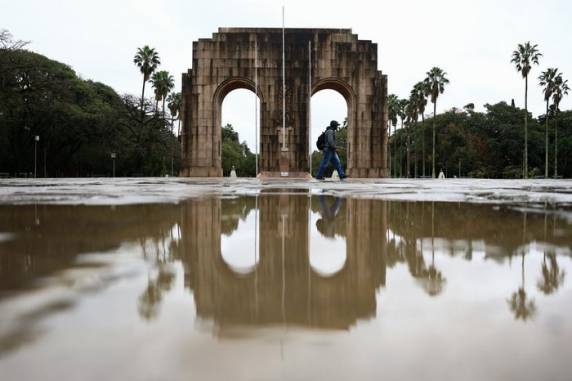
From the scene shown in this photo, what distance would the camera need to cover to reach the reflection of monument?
147 cm

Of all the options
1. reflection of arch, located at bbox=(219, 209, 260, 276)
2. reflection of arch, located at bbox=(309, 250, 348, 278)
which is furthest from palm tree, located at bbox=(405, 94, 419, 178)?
reflection of arch, located at bbox=(309, 250, 348, 278)

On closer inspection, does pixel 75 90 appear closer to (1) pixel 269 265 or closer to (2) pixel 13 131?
(2) pixel 13 131

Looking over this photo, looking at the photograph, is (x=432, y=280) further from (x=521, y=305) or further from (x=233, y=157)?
(x=233, y=157)

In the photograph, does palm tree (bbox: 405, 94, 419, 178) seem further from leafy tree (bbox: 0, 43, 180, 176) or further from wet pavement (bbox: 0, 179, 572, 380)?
wet pavement (bbox: 0, 179, 572, 380)

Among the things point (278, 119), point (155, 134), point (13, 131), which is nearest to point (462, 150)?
point (155, 134)

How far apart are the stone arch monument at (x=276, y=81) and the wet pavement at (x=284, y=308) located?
24.4 meters

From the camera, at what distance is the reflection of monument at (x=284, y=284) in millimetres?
1472

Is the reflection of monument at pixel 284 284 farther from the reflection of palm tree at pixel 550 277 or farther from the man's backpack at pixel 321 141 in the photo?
the man's backpack at pixel 321 141

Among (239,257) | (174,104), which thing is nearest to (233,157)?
(174,104)

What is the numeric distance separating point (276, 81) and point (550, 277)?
86.4 ft

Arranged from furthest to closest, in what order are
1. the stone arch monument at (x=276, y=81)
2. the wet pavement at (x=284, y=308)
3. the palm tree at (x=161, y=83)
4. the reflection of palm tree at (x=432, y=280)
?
the palm tree at (x=161, y=83)
the stone arch monument at (x=276, y=81)
the reflection of palm tree at (x=432, y=280)
the wet pavement at (x=284, y=308)

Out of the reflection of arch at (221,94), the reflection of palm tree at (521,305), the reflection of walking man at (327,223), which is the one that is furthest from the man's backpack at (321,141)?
the reflection of palm tree at (521,305)

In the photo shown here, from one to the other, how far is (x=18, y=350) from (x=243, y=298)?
2.25ft

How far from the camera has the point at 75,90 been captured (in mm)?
50188
